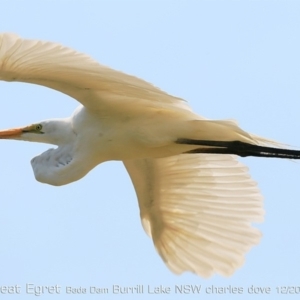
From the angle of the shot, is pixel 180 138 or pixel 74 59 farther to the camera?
pixel 180 138

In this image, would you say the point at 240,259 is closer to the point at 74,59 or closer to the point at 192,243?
the point at 192,243

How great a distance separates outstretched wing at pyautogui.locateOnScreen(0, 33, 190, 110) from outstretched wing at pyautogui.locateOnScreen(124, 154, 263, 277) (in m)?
1.14

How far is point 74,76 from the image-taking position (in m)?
7.90

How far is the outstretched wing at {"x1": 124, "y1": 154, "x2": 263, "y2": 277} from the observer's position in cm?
934

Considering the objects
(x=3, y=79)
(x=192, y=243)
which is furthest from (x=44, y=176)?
(x=192, y=243)

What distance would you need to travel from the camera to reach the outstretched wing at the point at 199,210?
9.34 meters

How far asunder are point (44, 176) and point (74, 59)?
1228 millimetres

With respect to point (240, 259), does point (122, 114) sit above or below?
above

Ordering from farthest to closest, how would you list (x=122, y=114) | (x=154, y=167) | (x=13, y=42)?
(x=154, y=167), (x=122, y=114), (x=13, y=42)

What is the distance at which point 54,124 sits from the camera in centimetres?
854

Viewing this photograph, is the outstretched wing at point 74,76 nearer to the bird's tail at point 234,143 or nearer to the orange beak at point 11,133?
the bird's tail at point 234,143

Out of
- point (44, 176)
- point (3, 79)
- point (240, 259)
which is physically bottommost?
point (240, 259)

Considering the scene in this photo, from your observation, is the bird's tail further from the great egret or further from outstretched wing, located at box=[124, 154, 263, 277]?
outstretched wing, located at box=[124, 154, 263, 277]

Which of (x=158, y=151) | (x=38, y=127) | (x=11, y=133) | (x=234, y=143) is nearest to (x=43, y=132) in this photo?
(x=38, y=127)
